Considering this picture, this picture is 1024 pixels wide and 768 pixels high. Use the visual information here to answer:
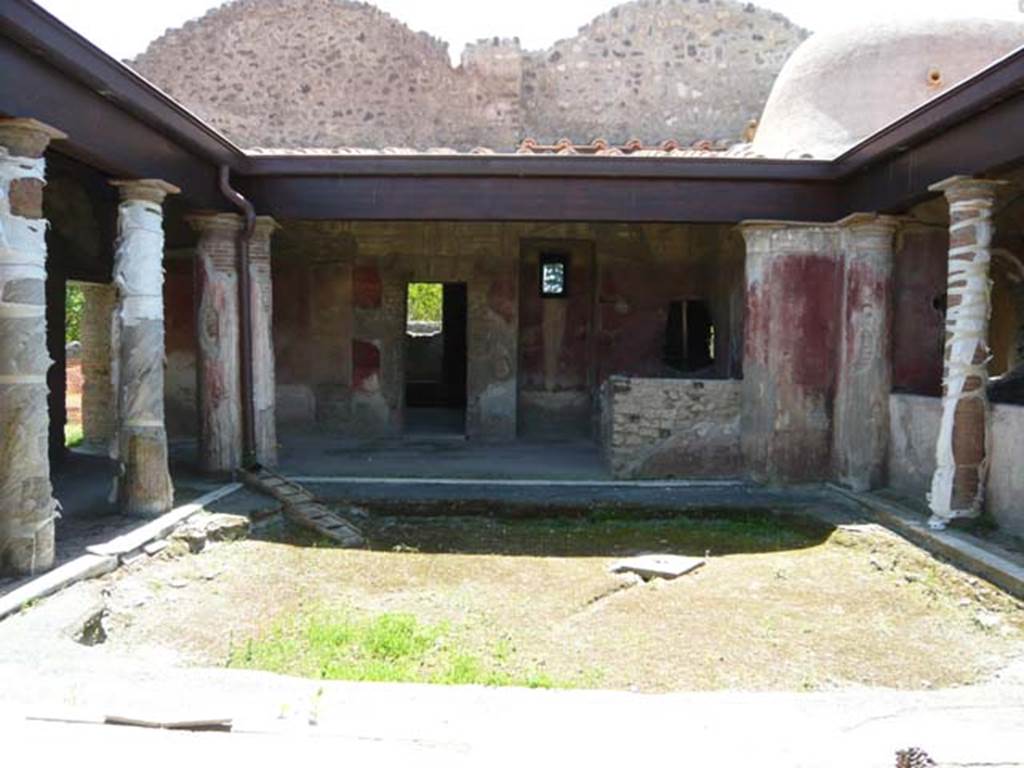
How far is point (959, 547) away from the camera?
5.72 m

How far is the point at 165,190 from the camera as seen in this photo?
6.69 metres

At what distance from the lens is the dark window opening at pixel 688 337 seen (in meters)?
12.3

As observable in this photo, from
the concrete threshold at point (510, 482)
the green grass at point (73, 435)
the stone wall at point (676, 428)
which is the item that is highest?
the stone wall at point (676, 428)

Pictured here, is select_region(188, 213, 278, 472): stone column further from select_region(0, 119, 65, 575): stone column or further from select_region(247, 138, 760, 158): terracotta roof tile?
select_region(0, 119, 65, 575): stone column

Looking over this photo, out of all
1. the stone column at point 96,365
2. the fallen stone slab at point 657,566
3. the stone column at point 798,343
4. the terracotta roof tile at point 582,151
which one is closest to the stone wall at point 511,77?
the terracotta roof tile at point 582,151

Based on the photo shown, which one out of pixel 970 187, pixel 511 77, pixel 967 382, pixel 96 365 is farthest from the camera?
pixel 511 77

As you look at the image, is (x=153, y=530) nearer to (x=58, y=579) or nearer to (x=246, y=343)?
(x=58, y=579)

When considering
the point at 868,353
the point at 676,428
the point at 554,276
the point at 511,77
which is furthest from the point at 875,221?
the point at 511,77

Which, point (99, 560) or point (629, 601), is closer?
point (99, 560)

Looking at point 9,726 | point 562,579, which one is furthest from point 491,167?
point 9,726

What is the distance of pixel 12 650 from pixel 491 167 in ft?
19.1

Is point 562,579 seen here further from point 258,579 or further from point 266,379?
point 266,379

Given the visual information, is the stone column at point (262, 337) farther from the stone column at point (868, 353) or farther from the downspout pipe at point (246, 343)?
the stone column at point (868, 353)

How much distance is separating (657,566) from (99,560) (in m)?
3.65
